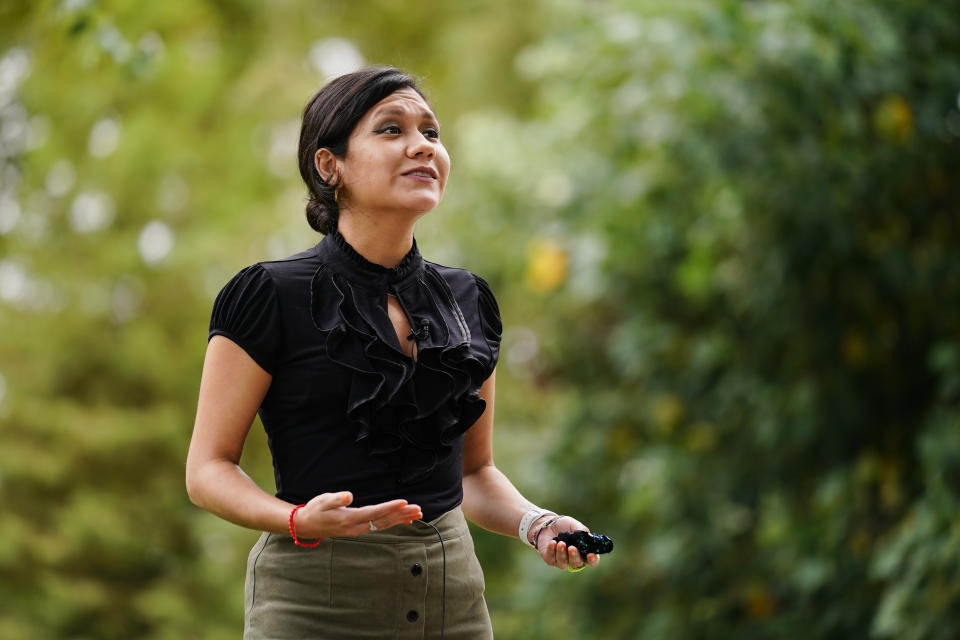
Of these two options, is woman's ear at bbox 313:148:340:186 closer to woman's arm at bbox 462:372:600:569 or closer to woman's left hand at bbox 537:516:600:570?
woman's arm at bbox 462:372:600:569

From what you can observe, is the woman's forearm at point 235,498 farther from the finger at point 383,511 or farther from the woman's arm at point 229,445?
the finger at point 383,511

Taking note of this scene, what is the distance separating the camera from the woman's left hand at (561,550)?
1.75 m

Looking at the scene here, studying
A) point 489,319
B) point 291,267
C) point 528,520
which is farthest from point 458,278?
point 528,520

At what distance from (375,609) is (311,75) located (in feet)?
30.3

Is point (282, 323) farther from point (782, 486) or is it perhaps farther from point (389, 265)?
point (782, 486)

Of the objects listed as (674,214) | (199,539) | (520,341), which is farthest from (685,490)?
(199,539)

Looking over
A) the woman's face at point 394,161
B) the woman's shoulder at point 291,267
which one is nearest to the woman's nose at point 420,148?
the woman's face at point 394,161

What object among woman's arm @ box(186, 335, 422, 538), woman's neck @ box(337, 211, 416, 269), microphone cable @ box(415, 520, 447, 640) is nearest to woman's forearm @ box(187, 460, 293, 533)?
woman's arm @ box(186, 335, 422, 538)

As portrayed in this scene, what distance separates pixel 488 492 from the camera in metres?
1.95

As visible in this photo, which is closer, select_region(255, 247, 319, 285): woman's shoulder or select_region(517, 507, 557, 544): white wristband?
select_region(255, 247, 319, 285): woman's shoulder

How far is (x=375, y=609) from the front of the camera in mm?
1717

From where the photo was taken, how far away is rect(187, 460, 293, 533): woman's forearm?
62.7 inches

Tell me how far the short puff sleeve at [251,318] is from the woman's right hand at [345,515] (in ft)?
0.89

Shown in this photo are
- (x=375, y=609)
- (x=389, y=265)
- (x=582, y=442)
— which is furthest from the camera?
(x=582, y=442)
